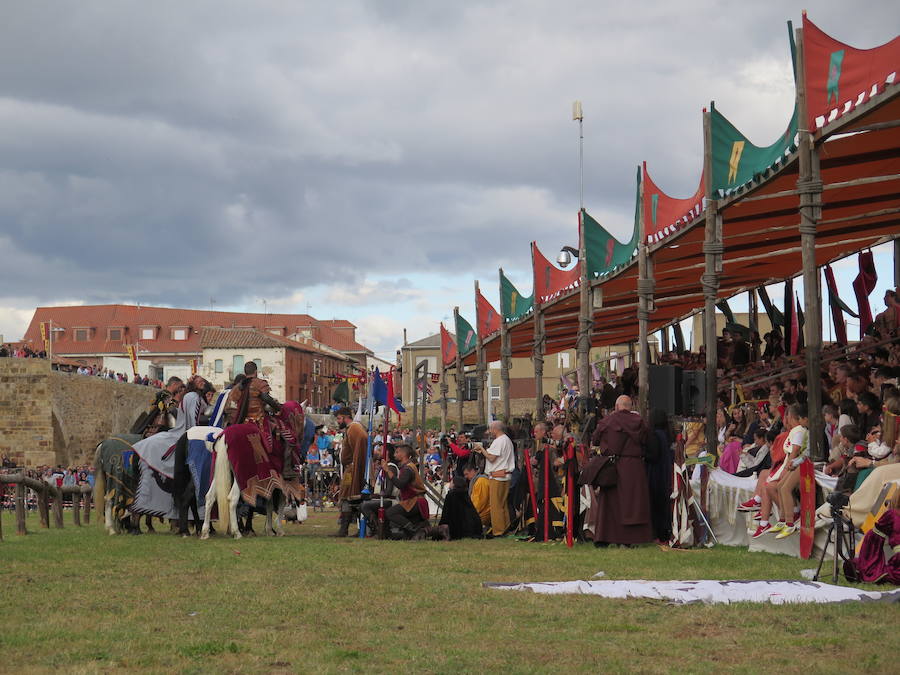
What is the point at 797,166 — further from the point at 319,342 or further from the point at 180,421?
the point at 319,342

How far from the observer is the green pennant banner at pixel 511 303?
2869 cm

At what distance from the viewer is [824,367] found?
19750 millimetres

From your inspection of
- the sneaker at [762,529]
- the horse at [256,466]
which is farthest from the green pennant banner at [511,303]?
the sneaker at [762,529]

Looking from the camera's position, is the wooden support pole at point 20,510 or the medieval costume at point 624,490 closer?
the medieval costume at point 624,490

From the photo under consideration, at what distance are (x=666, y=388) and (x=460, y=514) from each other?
3622mm

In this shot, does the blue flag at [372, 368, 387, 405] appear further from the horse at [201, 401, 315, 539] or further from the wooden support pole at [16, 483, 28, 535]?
the wooden support pole at [16, 483, 28, 535]

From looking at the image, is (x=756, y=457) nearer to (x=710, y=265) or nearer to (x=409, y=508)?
(x=710, y=265)

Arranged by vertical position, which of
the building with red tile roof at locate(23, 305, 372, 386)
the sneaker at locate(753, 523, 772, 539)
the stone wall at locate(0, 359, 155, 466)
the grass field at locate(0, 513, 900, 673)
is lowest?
the grass field at locate(0, 513, 900, 673)

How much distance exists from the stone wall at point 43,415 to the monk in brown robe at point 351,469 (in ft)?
140

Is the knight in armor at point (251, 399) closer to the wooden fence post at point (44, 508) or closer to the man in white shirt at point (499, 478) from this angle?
the man in white shirt at point (499, 478)

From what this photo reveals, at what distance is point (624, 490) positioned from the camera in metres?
13.3

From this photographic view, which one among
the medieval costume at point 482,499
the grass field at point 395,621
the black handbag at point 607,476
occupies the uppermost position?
the black handbag at point 607,476

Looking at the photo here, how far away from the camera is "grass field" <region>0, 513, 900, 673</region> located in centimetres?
605

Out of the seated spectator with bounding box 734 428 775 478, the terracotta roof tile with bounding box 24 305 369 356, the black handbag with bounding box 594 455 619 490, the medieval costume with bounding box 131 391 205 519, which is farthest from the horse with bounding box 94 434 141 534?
the terracotta roof tile with bounding box 24 305 369 356
